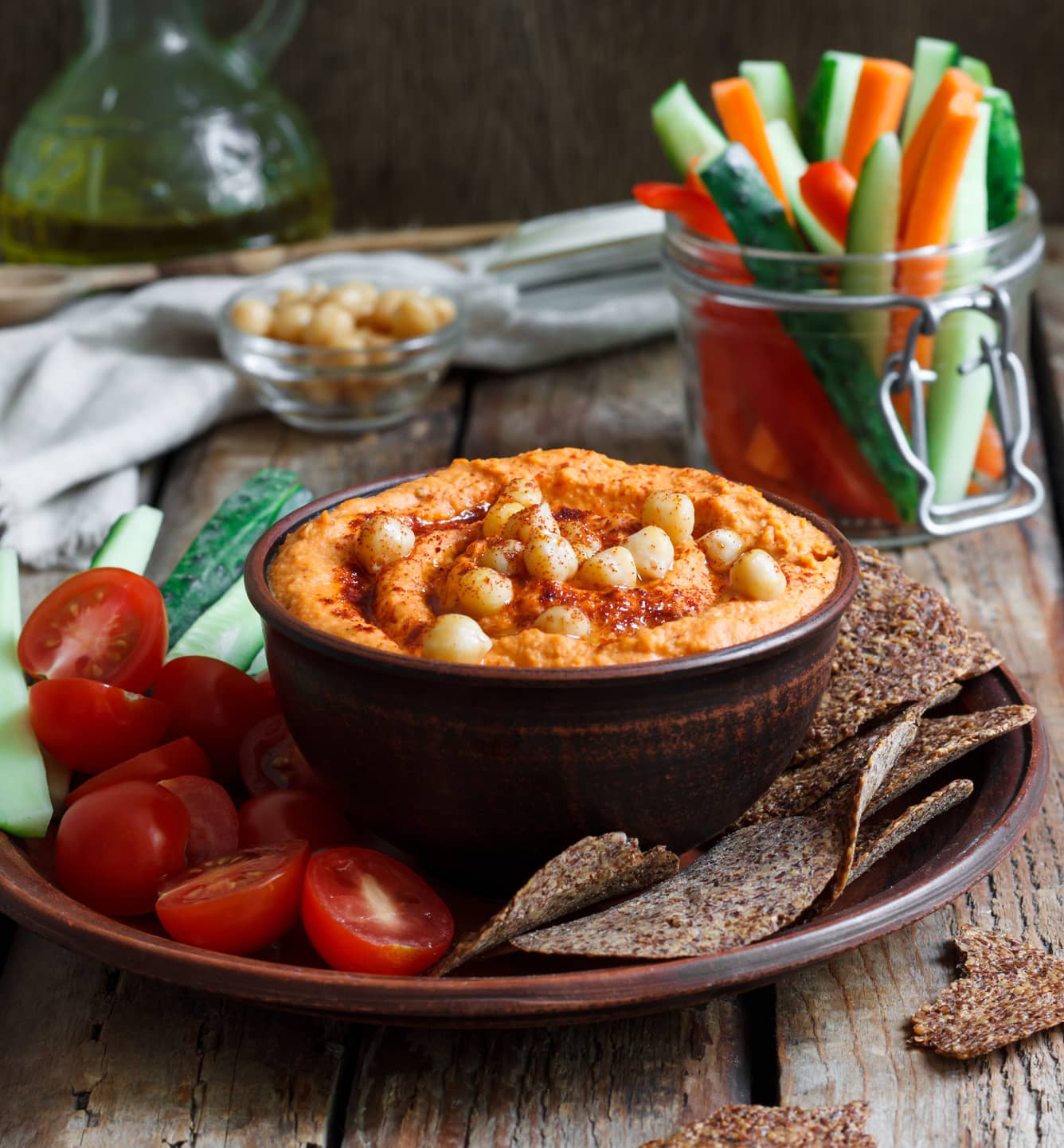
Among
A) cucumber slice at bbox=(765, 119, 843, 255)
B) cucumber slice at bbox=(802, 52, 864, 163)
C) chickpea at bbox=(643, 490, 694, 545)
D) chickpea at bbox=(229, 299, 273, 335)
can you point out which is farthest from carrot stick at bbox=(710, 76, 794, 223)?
chickpea at bbox=(643, 490, 694, 545)

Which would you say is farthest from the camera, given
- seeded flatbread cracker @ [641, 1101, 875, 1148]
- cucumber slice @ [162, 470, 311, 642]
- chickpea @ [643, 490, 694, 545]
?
cucumber slice @ [162, 470, 311, 642]

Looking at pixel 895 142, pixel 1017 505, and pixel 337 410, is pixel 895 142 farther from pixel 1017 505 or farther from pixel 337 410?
pixel 337 410

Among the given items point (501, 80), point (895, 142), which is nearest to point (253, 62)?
point (501, 80)

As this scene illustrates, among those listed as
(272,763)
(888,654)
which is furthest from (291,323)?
(888,654)

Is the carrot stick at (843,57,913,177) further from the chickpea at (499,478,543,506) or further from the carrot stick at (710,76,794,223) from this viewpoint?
the chickpea at (499,478,543,506)

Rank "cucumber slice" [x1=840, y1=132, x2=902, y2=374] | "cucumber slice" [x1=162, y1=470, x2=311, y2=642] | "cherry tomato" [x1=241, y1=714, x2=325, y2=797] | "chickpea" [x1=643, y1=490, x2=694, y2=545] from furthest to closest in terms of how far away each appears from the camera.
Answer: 1. "cucumber slice" [x1=840, y1=132, x2=902, y2=374]
2. "cucumber slice" [x1=162, y1=470, x2=311, y2=642]
3. "cherry tomato" [x1=241, y1=714, x2=325, y2=797]
4. "chickpea" [x1=643, y1=490, x2=694, y2=545]

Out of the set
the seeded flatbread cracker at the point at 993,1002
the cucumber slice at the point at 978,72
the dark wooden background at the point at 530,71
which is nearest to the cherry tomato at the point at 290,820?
the seeded flatbread cracker at the point at 993,1002

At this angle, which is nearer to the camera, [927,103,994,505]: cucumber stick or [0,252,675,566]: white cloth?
[927,103,994,505]: cucumber stick

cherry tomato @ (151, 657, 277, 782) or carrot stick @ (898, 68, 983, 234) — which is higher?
carrot stick @ (898, 68, 983, 234)
